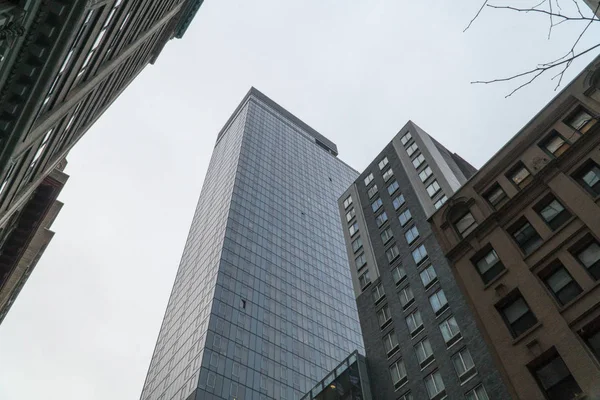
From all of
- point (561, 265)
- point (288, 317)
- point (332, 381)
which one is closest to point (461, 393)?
point (561, 265)

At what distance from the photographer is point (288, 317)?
297 ft

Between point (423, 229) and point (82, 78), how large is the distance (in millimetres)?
32089

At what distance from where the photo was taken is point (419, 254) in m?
43.4

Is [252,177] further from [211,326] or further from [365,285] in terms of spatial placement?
[365,285]

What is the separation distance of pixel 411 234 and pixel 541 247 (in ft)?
70.5

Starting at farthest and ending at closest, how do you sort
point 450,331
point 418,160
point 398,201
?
point 418,160 → point 398,201 → point 450,331

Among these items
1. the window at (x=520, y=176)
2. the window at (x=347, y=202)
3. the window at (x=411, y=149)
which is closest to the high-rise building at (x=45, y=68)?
the window at (x=520, y=176)

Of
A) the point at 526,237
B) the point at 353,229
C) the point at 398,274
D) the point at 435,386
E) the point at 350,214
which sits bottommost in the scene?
the point at 435,386

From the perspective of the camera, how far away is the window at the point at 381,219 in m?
51.6

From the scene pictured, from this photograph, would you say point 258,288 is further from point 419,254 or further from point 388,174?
point 419,254

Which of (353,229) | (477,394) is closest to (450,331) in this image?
(477,394)

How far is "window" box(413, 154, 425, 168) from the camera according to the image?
52075 mm

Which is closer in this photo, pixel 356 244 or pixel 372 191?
pixel 356 244

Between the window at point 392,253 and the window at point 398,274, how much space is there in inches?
62.7
